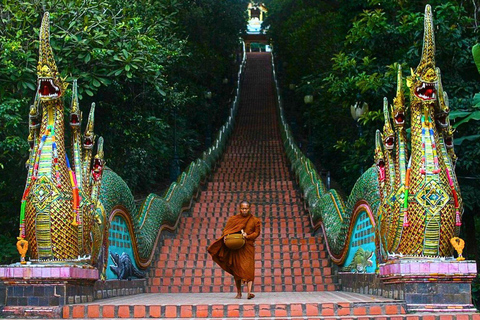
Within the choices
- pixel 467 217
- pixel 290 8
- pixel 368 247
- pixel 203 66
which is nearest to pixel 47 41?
pixel 368 247

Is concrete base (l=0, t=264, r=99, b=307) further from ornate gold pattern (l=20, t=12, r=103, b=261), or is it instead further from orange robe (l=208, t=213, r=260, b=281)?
orange robe (l=208, t=213, r=260, b=281)

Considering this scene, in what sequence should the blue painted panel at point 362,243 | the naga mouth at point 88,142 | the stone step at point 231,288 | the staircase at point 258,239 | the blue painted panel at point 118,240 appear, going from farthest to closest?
the staircase at point 258,239
the stone step at point 231,288
the blue painted panel at point 118,240
the blue painted panel at point 362,243
the naga mouth at point 88,142

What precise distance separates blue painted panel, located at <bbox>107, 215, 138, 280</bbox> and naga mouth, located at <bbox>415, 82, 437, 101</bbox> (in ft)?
16.2

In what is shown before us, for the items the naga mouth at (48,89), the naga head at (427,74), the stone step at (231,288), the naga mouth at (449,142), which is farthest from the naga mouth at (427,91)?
the stone step at (231,288)

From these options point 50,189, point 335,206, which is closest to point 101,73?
point 50,189

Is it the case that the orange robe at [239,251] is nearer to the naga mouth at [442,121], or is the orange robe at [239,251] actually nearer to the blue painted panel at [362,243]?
the blue painted panel at [362,243]

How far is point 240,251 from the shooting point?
10234 mm

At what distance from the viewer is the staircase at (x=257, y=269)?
8289 millimetres

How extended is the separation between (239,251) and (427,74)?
11.4 feet

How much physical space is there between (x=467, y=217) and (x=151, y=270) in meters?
5.68

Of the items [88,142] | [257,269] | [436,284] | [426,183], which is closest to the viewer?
[436,284]

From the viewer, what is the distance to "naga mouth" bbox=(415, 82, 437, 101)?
29.0ft

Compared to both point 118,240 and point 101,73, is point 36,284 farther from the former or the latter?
point 101,73

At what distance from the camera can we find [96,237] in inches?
384
